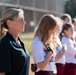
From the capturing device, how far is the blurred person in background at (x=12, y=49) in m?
4.02

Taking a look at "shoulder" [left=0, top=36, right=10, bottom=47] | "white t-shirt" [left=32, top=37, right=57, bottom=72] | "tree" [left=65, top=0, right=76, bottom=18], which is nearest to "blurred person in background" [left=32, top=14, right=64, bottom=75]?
"white t-shirt" [left=32, top=37, right=57, bottom=72]

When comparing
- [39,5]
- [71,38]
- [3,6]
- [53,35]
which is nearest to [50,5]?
[39,5]

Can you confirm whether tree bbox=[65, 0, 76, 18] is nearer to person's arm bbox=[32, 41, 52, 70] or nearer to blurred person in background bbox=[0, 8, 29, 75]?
person's arm bbox=[32, 41, 52, 70]

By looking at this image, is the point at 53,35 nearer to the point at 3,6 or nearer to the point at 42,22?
the point at 42,22

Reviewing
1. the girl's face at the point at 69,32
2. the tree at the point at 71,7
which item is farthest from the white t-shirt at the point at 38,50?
the tree at the point at 71,7

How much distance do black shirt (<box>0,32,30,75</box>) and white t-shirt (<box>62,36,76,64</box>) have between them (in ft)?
8.95

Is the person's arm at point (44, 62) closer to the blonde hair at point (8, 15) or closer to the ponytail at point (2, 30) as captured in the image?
the ponytail at point (2, 30)

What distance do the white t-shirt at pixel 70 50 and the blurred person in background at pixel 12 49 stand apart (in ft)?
8.72

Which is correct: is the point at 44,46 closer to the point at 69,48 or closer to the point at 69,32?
the point at 69,48

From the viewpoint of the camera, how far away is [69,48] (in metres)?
6.81

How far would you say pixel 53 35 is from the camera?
5.29 m

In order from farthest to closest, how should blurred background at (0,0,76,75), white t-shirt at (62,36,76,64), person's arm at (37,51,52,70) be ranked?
blurred background at (0,0,76,75) < white t-shirt at (62,36,76,64) < person's arm at (37,51,52,70)

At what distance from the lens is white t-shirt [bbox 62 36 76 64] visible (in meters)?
6.81

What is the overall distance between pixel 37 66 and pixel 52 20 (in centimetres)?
70
